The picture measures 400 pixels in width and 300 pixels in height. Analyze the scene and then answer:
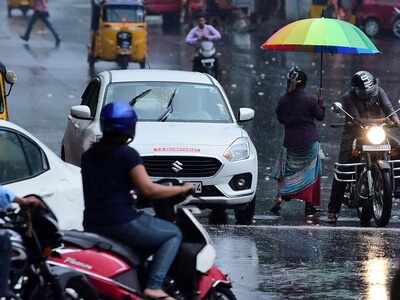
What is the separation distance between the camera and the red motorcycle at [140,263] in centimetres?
750

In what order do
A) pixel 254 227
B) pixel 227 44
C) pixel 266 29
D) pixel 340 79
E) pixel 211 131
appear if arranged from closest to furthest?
pixel 254 227 → pixel 211 131 → pixel 340 79 → pixel 227 44 → pixel 266 29

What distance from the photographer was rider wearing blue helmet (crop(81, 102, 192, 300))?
7648mm

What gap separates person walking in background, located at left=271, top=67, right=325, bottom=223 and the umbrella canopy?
0.38 metres

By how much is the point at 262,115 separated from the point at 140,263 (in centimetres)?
1573

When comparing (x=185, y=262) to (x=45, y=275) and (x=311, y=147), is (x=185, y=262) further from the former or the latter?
(x=311, y=147)

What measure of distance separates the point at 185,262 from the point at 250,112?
649 cm

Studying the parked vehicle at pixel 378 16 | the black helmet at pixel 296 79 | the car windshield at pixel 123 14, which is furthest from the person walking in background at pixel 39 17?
the black helmet at pixel 296 79

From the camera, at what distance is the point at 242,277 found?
409 inches

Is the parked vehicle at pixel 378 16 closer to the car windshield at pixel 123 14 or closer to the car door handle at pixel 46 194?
the car windshield at pixel 123 14

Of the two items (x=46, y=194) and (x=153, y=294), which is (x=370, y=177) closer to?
(x=46, y=194)

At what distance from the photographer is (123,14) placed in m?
32.7

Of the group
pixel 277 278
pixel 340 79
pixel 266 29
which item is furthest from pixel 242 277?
pixel 266 29

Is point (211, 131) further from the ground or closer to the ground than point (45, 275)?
closer to the ground

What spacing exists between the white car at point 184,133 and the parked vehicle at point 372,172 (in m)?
1.08
